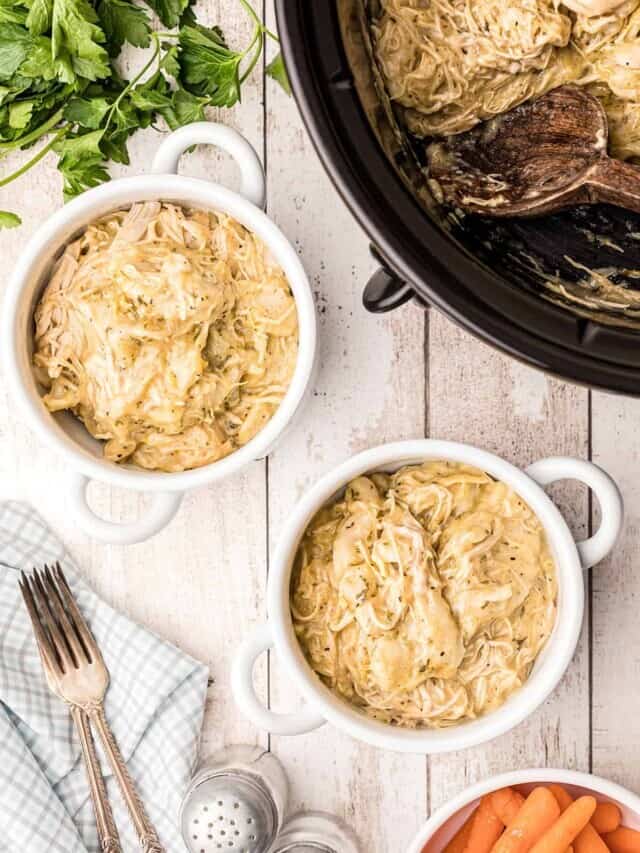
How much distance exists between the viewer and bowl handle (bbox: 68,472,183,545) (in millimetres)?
1241

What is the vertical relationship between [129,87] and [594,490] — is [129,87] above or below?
above

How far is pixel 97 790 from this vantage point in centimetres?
138

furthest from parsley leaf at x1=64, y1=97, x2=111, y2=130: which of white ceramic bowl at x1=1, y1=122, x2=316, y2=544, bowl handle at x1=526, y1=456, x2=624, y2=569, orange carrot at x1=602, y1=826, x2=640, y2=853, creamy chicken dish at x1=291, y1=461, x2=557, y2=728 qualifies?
orange carrot at x1=602, y1=826, x2=640, y2=853

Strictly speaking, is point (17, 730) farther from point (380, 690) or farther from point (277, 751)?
point (380, 690)

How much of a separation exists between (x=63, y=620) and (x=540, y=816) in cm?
59

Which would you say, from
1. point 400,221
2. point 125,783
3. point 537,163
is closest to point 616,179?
point 537,163

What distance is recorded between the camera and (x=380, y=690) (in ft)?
4.12

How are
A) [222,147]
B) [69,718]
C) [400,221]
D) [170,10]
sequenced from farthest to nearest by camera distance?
[69,718] → [170,10] → [222,147] → [400,221]

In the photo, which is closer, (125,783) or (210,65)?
(210,65)

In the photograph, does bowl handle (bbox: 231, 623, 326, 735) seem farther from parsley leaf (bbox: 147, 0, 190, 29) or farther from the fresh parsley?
parsley leaf (bbox: 147, 0, 190, 29)

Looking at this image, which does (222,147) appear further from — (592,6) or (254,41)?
(592,6)

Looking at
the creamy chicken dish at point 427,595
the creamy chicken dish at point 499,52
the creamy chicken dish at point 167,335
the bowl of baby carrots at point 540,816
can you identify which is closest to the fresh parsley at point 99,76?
the creamy chicken dish at point 167,335

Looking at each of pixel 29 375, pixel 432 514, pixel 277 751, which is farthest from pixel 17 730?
pixel 432 514

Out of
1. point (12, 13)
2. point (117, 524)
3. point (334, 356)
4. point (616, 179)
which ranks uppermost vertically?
point (12, 13)
